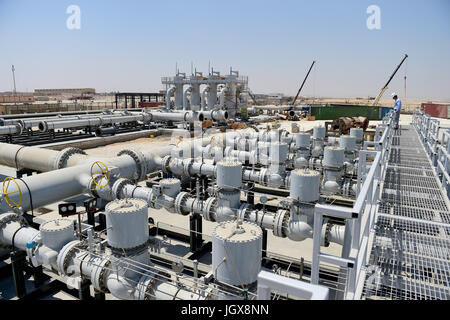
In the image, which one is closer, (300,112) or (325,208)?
(325,208)

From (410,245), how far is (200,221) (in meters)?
6.14

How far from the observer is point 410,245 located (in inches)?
195

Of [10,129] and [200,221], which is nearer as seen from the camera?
[200,221]

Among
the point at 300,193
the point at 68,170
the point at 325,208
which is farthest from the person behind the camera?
the point at 68,170

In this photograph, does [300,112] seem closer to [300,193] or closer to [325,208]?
[300,193]

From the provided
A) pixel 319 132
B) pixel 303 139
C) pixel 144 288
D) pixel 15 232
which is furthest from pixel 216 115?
pixel 144 288

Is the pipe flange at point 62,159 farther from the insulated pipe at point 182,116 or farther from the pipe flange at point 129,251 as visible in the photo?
the insulated pipe at point 182,116

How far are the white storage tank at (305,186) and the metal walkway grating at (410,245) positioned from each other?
1.57m

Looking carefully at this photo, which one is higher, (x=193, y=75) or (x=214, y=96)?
(x=193, y=75)

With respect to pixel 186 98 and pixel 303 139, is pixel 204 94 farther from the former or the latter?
pixel 303 139

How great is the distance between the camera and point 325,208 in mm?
3189

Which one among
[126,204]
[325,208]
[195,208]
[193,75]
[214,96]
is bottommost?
[195,208]
